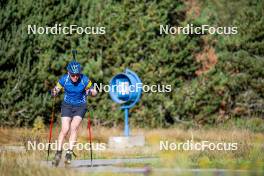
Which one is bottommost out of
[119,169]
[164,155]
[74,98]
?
[119,169]

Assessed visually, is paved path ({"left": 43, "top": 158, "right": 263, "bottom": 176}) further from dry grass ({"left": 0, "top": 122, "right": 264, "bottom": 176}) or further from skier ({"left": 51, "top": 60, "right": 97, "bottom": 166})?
skier ({"left": 51, "top": 60, "right": 97, "bottom": 166})

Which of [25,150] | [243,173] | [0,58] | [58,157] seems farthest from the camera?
[0,58]

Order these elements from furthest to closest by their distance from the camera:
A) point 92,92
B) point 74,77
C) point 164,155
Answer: point 164,155
point 92,92
point 74,77

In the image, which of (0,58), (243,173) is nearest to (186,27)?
(0,58)

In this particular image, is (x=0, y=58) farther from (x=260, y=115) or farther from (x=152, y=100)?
(x=260, y=115)

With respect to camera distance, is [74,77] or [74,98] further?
[74,98]

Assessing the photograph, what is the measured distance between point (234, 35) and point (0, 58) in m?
10.7

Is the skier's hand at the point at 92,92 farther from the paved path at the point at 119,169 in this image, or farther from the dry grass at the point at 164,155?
the dry grass at the point at 164,155

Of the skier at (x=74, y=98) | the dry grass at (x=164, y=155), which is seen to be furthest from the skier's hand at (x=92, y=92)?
the dry grass at (x=164, y=155)

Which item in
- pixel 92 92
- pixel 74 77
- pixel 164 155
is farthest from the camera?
pixel 164 155

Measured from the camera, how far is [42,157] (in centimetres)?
1677

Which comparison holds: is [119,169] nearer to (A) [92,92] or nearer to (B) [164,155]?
(A) [92,92]

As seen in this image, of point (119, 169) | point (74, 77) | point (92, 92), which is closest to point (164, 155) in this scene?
point (92, 92)

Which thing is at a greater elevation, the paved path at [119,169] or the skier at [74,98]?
the skier at [74,98]
